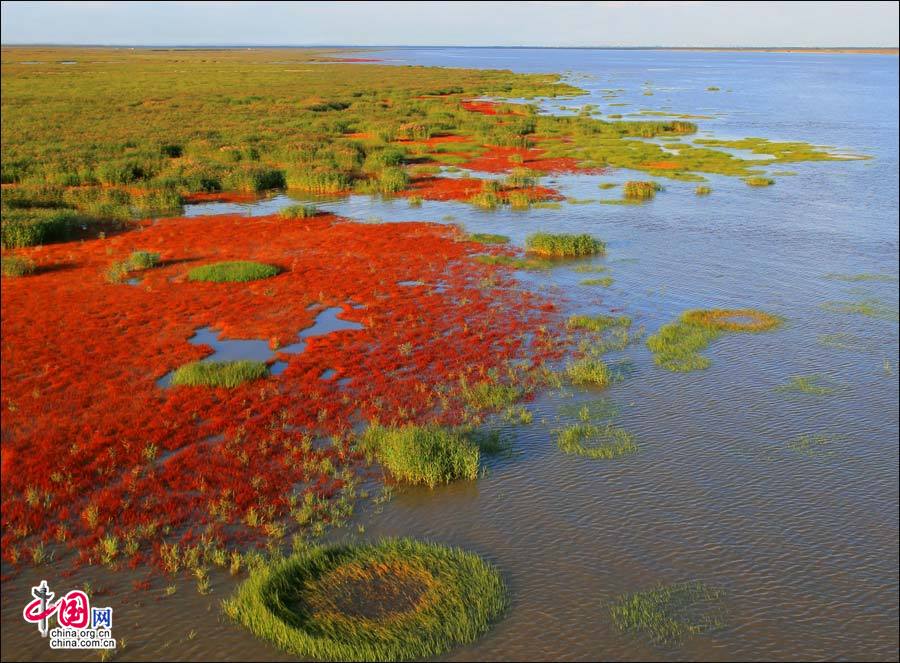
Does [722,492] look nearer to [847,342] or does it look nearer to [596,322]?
[596,322]

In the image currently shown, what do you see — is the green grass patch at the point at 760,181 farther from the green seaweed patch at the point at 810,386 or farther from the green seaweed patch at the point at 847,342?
the green seaweed patch at the point at 810,386

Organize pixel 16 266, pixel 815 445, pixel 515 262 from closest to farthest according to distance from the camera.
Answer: pixel 815 445, pixel 16 266, pixel 515 262

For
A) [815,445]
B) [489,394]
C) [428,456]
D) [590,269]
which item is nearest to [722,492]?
[815,445]

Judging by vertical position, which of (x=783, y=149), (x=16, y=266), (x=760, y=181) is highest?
(x=783, y=149)

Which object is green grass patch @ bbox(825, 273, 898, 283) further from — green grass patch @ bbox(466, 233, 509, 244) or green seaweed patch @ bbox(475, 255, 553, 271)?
green grass patch @ bbox(466, 233, 509, 244)

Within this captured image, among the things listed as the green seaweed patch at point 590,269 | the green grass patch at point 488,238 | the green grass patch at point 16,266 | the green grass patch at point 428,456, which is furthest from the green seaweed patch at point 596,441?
the green grass patch at point 488,238

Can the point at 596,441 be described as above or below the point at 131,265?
below

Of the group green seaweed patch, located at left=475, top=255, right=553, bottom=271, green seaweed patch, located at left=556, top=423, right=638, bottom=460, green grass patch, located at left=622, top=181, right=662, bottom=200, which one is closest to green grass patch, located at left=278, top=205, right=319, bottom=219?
green seaweed patch, located at left=475, top=255, right=553, bottom=271
